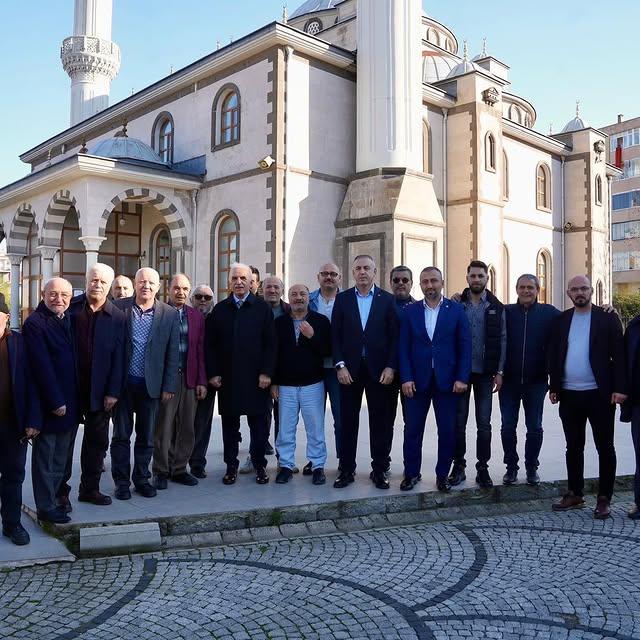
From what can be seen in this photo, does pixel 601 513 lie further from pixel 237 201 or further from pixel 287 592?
pixel 237 201

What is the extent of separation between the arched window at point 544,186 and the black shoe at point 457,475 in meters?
22.6

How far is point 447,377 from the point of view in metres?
5.59

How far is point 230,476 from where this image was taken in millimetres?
5832

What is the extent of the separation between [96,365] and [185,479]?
4.73ft

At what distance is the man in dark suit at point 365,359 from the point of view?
5.74 metres

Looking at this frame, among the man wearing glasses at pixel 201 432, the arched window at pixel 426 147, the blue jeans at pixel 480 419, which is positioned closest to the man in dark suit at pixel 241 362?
the man wearing glasses at pixel 201 432

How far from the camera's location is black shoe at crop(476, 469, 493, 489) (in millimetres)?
5746

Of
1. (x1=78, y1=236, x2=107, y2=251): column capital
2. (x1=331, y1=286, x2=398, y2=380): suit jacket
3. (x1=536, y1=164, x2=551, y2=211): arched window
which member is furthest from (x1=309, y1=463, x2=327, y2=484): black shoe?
(x1=536, y1=164, x2=551, y2=211): arched window

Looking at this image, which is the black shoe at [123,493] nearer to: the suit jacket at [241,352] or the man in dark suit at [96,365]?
the man in dark suit at [96,365]

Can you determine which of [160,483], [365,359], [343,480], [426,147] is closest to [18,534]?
[160,483]

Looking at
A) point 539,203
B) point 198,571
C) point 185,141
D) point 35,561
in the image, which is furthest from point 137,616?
point 539,203

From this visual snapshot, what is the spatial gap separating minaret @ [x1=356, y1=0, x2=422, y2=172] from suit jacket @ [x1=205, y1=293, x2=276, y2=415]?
12.6 meters

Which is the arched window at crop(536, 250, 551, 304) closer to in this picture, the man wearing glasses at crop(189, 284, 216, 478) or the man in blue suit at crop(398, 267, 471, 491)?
the man in blue suit at crop(398, 267, 471, 491)

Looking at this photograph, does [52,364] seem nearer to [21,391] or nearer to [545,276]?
[21,391]
